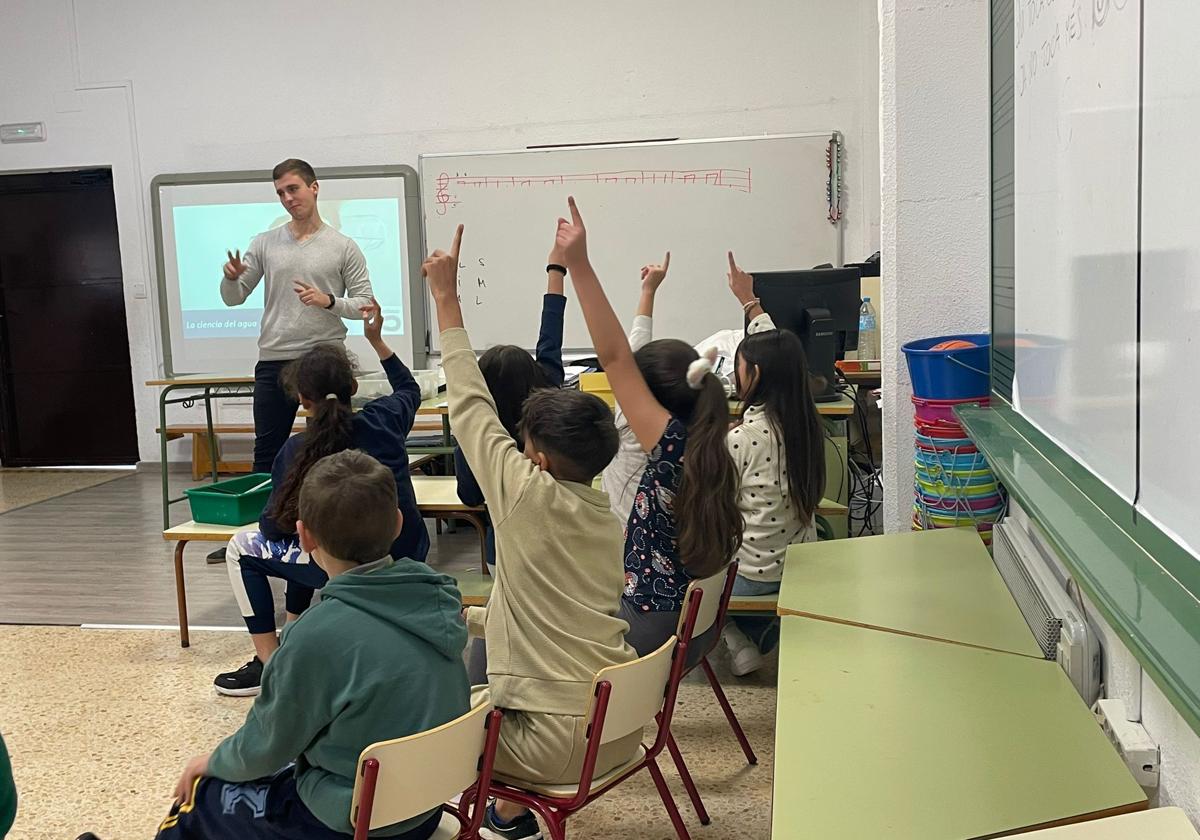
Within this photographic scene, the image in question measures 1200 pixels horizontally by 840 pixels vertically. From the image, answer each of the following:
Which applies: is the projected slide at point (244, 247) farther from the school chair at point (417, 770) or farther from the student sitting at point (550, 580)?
the school chair at point (417, 770)

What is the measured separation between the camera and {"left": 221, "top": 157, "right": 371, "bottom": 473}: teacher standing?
428cm

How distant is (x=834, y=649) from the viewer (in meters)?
1.78

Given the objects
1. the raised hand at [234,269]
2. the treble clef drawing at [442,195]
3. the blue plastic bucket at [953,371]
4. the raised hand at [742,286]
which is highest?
the treble clef drawing at [442,195]

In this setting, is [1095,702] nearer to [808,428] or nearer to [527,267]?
[808,428]

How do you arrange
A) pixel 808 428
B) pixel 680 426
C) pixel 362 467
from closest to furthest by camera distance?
pixel 362 467 < pixel 680 426 < pixel 808 428

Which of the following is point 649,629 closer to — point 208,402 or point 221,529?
point 221,529

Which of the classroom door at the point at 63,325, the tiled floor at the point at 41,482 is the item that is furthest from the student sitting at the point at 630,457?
the classroom door at the point at 63,325

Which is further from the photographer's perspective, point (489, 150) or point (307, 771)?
point (489, 150)

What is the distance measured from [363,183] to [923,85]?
418 centimetres

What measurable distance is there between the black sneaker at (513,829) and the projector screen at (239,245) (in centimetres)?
469

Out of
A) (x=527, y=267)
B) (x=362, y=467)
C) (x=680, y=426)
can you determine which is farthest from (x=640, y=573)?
(x=527, y=267)

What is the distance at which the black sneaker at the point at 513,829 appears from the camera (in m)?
2.08

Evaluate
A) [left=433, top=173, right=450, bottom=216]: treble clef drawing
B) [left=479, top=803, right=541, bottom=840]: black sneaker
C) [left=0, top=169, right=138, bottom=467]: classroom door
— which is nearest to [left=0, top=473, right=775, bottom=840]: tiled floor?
[left=479, top=803, right=541, bottom=840]: black sneaker

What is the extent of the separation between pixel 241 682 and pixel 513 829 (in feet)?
4.50
